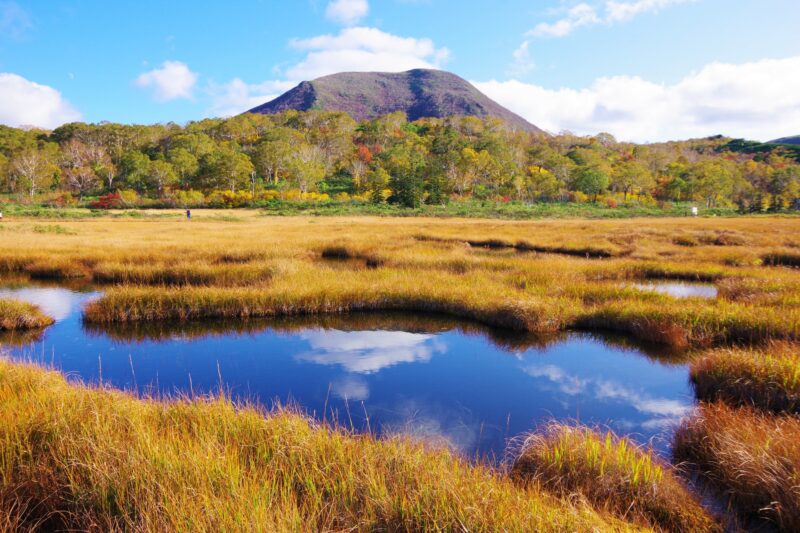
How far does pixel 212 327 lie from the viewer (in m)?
13.1

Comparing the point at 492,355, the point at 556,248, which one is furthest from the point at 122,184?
the point at 492,355

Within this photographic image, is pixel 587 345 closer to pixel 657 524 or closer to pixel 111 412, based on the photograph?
pixel 657 524

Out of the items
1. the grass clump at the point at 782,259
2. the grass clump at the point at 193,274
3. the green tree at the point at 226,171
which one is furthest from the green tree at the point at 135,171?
the grass clump at the point at 782,259

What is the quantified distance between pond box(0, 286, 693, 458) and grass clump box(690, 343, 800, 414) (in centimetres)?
52

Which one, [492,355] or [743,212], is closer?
[492,355]

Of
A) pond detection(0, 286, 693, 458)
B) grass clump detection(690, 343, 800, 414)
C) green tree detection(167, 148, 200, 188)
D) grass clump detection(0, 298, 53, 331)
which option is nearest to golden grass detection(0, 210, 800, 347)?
pond detection(0, 286, 693, 458)

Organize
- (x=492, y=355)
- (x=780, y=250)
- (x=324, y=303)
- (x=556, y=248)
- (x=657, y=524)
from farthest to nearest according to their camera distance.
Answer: (x=556, y=248) < (x=780, y=250) < (x=324, y=303) < (x=492, y=355) < (x=657, y=524)

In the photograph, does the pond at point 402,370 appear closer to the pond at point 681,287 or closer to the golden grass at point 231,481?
the golden grass at point 231,481

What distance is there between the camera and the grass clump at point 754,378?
7160 mm

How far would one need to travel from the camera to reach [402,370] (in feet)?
33.5

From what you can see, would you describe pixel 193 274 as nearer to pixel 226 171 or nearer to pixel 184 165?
pixel 226 171

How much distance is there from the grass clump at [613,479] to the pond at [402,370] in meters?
1.21

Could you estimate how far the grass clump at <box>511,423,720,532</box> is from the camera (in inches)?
183

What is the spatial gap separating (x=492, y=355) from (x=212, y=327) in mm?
7881
